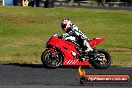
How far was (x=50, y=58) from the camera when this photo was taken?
15180 mm

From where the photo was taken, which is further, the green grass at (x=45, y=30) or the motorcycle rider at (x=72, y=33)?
the green grass at (x=45, y=30)

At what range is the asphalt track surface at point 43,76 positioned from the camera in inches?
475

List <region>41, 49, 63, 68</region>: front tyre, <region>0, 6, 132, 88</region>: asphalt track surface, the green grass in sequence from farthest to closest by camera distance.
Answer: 1. the green grass
2. <region>41, 49, 63, 68</region>: front tyre
3. <region>0, 6, 132, 88</region>: asphalt track surface

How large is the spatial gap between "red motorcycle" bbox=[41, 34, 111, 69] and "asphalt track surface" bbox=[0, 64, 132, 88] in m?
0.19

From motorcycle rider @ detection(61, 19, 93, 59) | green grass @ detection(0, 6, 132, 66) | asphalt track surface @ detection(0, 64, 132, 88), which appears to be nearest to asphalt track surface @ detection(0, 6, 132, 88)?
asphalt track surface @ detection(0, 64, 132, 88)

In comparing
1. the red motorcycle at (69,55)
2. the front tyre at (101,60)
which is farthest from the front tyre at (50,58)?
the front tyre at (101,60)

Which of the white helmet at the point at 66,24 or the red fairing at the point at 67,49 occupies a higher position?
the white helmet at the point at 66,24

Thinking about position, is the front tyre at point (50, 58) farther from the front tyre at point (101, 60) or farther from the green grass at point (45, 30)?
the green grass at point (45, 30)

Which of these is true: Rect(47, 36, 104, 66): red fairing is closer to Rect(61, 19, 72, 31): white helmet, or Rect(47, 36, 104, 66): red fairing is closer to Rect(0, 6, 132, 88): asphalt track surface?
Rect(0, 6, 132, 88): asphalt track surface

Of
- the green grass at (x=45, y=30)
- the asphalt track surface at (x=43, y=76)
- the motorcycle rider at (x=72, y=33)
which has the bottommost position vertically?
the green grass at (x=45, y=30)

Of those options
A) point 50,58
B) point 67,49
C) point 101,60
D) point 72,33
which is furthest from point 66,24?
point 101,60

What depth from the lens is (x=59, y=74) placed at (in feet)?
46.1

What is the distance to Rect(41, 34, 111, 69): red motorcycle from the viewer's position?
49.7 feet

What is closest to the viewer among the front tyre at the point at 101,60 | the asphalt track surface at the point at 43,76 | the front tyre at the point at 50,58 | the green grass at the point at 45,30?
the asphalt track surface at the point at 43,76
